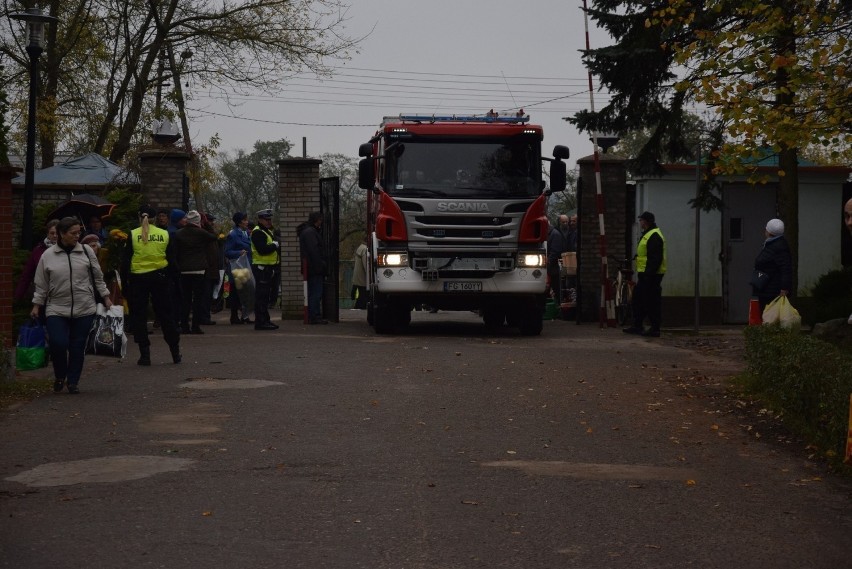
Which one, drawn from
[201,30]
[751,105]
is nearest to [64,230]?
[751,105]

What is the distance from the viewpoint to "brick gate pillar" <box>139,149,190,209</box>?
25000 millimetres

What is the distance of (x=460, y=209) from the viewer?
764 inches

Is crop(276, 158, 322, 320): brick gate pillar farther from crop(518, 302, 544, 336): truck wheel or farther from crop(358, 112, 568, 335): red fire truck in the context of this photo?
crop(518, 302, 544, 336): truck wheel

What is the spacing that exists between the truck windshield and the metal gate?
5.12 metres

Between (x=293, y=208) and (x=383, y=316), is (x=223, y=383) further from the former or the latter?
(x=293, y=208)

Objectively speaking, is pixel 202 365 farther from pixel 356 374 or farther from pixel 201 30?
pixel 201 30

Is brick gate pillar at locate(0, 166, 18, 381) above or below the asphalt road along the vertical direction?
above

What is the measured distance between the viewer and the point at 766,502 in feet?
25.5

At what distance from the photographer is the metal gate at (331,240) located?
80.7 feet

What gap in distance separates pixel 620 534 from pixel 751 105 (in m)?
8.02

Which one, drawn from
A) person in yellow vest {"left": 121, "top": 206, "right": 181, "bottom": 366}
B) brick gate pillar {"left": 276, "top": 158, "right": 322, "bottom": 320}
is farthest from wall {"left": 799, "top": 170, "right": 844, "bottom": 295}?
person in yellow vest {"left": 121, "top": 206, "right": 181, "bottom": 366}

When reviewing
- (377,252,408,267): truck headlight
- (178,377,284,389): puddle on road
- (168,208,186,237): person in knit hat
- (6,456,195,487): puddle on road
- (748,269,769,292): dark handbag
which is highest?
(168,208,186,237): person in knit hat

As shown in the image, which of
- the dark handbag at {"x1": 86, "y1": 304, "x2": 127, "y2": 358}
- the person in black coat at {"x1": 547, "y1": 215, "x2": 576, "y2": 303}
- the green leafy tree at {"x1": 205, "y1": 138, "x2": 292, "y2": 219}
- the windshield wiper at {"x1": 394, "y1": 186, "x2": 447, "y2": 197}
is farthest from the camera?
the green leafy tree at {"x1": 205, "y1": 138, "x2": 292, "y2": 219}

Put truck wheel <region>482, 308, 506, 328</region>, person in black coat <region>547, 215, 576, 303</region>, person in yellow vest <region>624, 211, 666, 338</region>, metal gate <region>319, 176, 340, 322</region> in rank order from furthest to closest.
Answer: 1. person in black coat <region>547, 215, 576, 303</region>
2. metal gate <region>319, 176, 340, 322</region>
3. truck wheel <region>482, 308, 506, 328</region>
4. person in yellow vest <region>624, 211, 666, 338</region>
